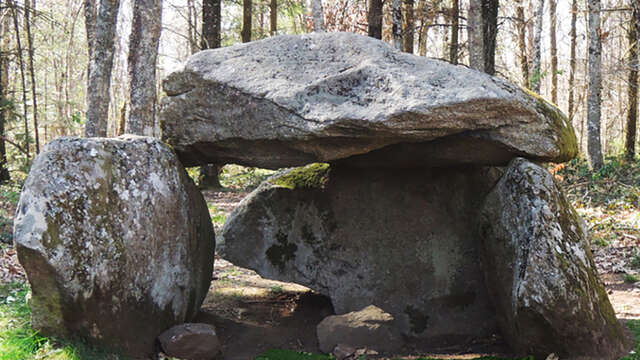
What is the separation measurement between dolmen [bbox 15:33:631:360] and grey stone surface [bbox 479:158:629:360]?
1 centimetres

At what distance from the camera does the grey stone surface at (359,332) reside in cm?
463

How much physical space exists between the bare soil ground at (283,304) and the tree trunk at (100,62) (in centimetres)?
235

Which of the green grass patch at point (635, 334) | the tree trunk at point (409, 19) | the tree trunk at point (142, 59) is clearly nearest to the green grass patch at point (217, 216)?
the tree trunk at point (142, 59)

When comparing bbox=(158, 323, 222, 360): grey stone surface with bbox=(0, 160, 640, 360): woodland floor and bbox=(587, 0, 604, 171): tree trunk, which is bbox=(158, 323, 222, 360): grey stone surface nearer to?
bbox=(0, 160, 640, 360): woodland floor

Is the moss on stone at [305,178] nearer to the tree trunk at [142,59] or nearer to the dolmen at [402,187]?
the dolmen at [402,187]

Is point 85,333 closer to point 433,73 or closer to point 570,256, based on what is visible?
point 433,73

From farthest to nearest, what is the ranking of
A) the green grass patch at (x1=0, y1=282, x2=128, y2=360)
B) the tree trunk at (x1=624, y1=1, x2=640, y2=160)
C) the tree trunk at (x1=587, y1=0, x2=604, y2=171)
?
the tree trunk at (x1=624, y1=1, x2=640, y2=160), the tree trunk at (x1=587, y1=0, x2=604, y2=171), the green grass patch at (x1=0, y1=282, x2=128, y2=360)

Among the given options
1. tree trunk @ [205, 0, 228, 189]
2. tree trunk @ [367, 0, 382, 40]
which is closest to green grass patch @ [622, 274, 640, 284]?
tree trunk @ [367, 0, 382, 40]

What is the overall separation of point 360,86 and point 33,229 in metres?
Result: 2.65

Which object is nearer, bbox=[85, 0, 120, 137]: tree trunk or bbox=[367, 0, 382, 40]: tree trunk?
bbox=[85, 0, 120, 137]: tree trunk

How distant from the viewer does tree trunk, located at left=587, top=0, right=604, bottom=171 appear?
12.1 m

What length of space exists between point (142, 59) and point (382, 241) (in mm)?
5171

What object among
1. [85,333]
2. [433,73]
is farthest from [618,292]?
[85,333]

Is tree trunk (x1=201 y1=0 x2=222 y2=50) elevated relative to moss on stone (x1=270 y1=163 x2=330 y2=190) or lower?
elevated
